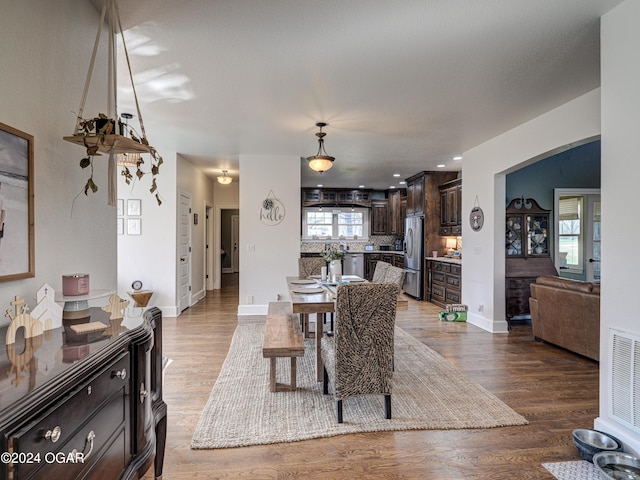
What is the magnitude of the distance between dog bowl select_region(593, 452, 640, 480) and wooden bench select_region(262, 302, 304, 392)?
1843mm

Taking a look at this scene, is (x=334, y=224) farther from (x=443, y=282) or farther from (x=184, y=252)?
(x=184, y=252)

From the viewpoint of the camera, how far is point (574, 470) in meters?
1.98

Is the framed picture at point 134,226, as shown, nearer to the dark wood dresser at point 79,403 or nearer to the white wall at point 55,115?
the white wall at point 55,115

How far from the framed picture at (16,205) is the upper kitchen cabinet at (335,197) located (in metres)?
8.05

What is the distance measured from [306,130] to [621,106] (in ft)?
10.2

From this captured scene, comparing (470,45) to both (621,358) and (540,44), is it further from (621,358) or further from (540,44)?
(621,358)

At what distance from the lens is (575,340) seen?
380 centimetres

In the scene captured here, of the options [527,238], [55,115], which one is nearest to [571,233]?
[527,238]

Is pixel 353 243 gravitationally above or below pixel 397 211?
below

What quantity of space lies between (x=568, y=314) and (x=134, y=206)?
609cm

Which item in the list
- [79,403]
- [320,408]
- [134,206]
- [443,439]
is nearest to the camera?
[79,403]

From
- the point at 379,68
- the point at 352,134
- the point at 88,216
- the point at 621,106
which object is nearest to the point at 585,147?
the point at 352,134

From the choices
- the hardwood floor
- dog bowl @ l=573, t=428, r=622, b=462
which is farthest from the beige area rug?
dog bowl @ l=573, t=428, r=622, b=462

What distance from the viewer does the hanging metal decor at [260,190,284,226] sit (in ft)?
19.1
